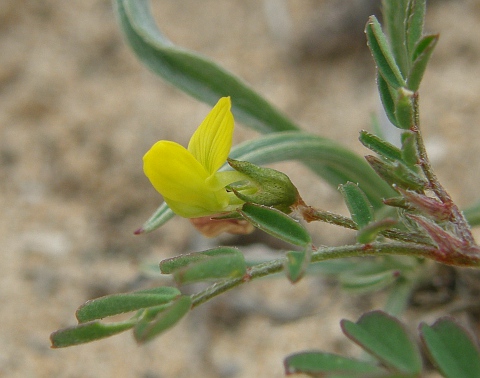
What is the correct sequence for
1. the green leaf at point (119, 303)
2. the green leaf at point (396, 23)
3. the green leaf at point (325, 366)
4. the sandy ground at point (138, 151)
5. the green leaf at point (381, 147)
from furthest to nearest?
1. the sandy ground at point (138, 151)
2. the green leaf at point (396, 23)
3. the green leaf at point (381, 147)
4. the green leaf at point (119, 303)
5. the green leaf at point (325, 366)

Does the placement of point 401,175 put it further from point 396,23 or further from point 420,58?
point 396,23

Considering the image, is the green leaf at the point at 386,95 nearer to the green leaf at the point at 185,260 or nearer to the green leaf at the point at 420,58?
the green leaf at the point at 420,58

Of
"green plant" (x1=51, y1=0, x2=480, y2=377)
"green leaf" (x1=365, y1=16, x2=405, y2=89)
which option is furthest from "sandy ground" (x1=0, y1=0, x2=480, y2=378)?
"green leaf" (x1=365, y1=16, x2=405, y2=89)

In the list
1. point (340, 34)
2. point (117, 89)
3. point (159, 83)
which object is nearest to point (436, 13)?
point (340, 34)

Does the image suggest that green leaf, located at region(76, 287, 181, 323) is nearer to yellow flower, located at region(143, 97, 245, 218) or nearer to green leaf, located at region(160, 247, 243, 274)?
green leaf, located at region(160, 247, 243, 274)

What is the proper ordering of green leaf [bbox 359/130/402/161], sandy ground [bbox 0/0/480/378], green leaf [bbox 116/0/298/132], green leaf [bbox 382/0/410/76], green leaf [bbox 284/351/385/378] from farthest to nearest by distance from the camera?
sandy ground [bbox 0/0/480/378]
green leaf [bbox 116/0/298/132]
green leaf [bbox 382/0/410/76]
green leaf [bbox 359/130/402/161]
green leaf [bbox 284/351/385/378]

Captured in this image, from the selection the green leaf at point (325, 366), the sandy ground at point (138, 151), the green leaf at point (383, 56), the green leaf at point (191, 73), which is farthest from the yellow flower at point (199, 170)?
the sandy ground at point (138, 151)

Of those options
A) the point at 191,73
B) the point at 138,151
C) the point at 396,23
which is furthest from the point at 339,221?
the point at 138,151
